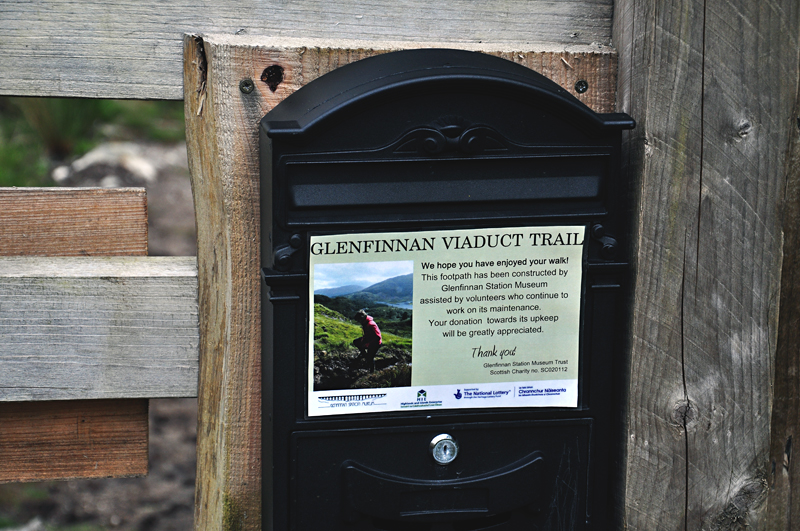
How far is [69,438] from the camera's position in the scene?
148 centimetres

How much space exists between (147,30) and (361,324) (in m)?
0.69

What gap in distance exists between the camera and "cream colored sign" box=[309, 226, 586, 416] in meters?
1.27

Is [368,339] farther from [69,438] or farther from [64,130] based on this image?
[64,130]

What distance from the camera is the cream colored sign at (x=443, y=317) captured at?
1270 mm

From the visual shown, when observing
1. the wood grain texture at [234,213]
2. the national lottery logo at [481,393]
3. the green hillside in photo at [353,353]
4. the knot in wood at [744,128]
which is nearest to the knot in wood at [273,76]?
the wood grain texture at [234,213]

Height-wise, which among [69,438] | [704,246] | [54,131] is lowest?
[69,438]

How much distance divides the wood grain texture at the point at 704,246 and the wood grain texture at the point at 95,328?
35.8 inches

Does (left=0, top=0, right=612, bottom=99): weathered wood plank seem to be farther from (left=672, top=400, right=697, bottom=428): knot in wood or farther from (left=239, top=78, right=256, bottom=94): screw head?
(left=672, top=400, right=697, bottom=428): knot in wood

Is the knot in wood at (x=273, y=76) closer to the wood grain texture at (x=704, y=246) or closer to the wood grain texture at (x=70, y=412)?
the wood grain texture at (x=70, y=412)

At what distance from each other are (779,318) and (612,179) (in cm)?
52

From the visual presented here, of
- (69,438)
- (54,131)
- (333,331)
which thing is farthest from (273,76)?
(54,131)

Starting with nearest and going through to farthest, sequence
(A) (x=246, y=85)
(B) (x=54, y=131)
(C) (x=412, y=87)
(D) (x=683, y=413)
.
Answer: (C) (x=412, y=87), (A) (x=246, y=85), (D) (x=683, y=413), (B) (x=54, y=131)

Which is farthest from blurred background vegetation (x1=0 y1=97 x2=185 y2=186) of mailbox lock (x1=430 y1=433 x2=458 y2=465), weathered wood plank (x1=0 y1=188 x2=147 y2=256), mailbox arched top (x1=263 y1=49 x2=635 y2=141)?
mailbox lock (x1=430 y1=433 x2=458 y2=465)

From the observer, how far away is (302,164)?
121 centimetres
